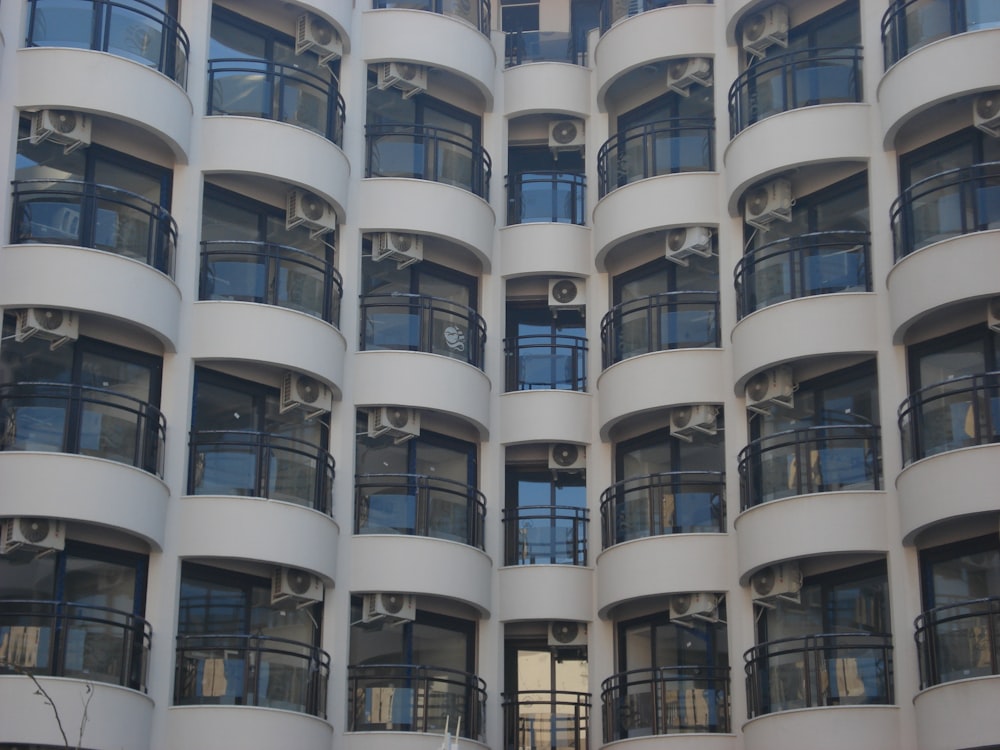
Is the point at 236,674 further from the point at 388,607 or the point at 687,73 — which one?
the point at 687,73

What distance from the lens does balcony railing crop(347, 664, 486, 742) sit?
1264 inches

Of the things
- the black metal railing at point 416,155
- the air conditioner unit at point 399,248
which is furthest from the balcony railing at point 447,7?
the air conditioner unit at point 399,248

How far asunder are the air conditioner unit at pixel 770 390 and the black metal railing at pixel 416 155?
22.2 ft

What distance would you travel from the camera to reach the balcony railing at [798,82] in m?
33.3

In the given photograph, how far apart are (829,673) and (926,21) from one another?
1033 centimetres

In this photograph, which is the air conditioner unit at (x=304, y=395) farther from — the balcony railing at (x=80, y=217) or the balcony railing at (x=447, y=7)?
the balcony railing at (x=447, y=7)

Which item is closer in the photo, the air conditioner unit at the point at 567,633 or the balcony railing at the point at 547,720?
the balcony railing at the point at 547,720

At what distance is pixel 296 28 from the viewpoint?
35406 mm

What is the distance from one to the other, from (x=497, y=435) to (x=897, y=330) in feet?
26.1

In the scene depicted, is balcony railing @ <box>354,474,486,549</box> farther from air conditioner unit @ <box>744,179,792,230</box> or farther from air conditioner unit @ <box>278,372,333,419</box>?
air conditioner unit @ <box>744,179,792,230</box>

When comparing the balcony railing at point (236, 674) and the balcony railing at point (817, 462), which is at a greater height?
the balcony railing at point (817, 462)

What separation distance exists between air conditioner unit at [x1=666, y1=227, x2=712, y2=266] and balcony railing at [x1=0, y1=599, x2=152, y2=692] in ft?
37.6

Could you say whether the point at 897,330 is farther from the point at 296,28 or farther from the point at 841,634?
the point at 296,28

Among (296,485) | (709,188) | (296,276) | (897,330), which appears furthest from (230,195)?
(897,330)
